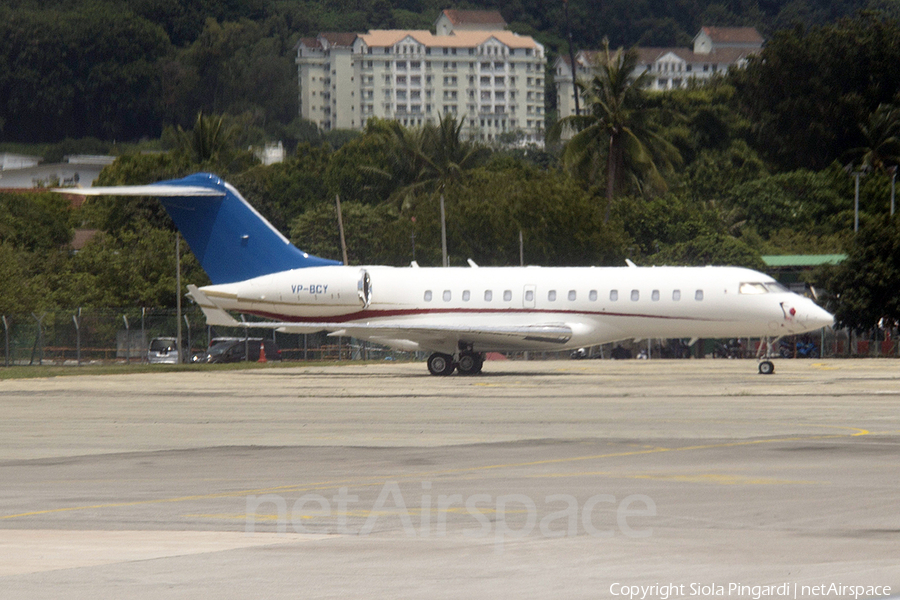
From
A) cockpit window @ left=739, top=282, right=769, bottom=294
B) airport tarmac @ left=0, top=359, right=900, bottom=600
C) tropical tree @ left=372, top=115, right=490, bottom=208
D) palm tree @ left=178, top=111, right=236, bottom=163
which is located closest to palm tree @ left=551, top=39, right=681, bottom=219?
tropical tree @ left=372, top=115, right=490, bottom=208

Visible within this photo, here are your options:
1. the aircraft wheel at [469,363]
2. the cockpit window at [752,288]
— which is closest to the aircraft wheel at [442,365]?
the aircraft wheel at [469,363]

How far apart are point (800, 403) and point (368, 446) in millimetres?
10611

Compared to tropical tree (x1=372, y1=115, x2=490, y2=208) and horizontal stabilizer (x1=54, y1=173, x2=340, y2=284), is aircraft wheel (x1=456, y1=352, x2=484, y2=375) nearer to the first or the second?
horizontal stabilizer (x1=54, y1=173, x2=340, y2=284)

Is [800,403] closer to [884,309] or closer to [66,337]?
[884,309]

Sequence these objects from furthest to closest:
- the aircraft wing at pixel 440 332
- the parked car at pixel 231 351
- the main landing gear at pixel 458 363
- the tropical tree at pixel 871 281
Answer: the parked car at pixel 231 351 → the tropical tree at pixel 871 281 → the main landing gear at pixel 458 363 → the aircraft wing at pixel 440 332

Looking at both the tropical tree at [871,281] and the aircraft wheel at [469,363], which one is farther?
the tropical tree at [871,281]

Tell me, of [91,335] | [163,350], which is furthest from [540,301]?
[91,335]

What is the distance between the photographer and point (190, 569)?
8.77 m

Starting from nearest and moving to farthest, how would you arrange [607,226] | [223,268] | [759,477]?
1. [759,477]
2. [223,268]
3. [607,226]

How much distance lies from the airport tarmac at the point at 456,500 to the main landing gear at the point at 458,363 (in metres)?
13.6

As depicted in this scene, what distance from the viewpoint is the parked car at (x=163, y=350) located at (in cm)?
5487

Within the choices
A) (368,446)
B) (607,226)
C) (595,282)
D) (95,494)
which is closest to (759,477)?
(368,446)

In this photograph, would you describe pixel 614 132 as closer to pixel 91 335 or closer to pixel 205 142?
pixel 91 335

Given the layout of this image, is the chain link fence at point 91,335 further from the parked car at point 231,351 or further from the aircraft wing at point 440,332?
the aircraft wing at point 440,332
